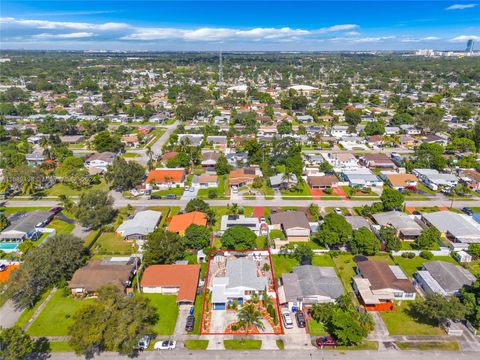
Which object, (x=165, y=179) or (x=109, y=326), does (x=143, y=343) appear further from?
(x=165, y=179)

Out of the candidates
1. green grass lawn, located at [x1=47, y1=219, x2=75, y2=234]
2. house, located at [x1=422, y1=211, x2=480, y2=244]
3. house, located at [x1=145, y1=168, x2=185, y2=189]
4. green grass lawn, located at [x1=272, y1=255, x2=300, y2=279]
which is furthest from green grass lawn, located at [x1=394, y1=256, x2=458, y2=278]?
green grass lawn, located at [x1=47, y1=219, x2=75, y2=234]

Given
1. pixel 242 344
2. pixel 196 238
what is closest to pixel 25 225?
pixel 196 238

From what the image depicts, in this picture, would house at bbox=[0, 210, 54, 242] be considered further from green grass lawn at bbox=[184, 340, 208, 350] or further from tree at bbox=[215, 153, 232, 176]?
tree at bbox=[215, 153, 232, 176]

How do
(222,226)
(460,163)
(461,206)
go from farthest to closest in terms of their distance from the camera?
(460,163) → (461,206) → (222,226)

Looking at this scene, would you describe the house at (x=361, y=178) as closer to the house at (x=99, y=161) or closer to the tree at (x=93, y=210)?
the tree at (x=93, y=210)

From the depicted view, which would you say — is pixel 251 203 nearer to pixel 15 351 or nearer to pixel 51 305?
pixel 51 305

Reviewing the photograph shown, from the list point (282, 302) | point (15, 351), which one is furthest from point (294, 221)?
point (15, 351)
